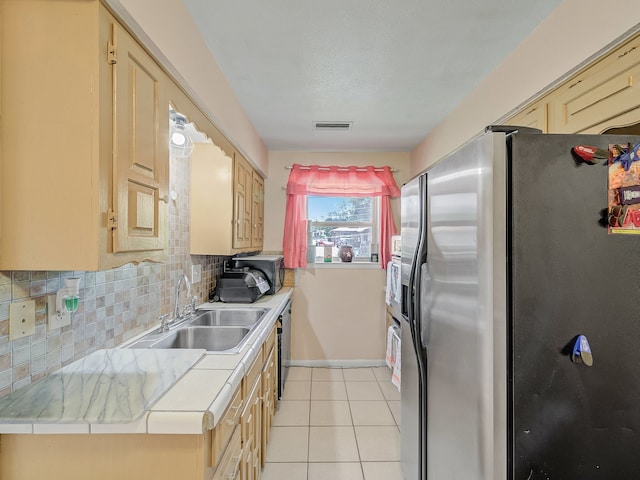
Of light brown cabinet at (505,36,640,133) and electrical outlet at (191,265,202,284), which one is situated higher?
light brown cabinet at (505,36,640,133)

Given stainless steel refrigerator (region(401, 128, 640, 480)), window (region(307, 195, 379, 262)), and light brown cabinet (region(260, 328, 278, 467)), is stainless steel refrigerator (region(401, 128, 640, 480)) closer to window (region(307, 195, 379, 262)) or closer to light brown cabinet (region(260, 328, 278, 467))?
light brown cabinet (region(260, 328, 278, 467))

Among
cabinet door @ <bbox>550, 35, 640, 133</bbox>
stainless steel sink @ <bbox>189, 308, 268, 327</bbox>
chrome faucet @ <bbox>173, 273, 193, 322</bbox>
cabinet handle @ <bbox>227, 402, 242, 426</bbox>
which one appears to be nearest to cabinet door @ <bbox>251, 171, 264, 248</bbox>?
stainless steel sink @ <bbox>189, 308, 268, 327</bbox>

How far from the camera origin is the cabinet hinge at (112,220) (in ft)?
3.22

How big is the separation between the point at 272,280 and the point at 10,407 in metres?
2.19

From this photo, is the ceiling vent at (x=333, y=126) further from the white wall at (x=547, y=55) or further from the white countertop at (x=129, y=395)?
the white countertop at (x=129, y=395)

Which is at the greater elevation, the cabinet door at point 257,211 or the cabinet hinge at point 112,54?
the cabinet hinge at point 112,54

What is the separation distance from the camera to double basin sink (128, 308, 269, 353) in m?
1.70

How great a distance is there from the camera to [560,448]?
1.03 meters

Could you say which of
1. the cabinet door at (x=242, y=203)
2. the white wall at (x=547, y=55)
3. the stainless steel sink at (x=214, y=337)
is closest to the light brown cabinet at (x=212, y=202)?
the cabinet door at (x=242, y=203)

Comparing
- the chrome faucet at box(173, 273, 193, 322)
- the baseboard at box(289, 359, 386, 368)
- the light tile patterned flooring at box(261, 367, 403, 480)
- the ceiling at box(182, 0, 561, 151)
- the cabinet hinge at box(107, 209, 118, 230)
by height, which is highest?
the ceiling at box(182, 0, 561, 151)

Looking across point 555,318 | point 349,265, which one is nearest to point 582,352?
point 555,318

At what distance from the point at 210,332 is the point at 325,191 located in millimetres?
2124

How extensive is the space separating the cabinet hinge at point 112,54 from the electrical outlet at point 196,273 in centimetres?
163

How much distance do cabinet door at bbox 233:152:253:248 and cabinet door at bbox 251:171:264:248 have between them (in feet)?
0.42
